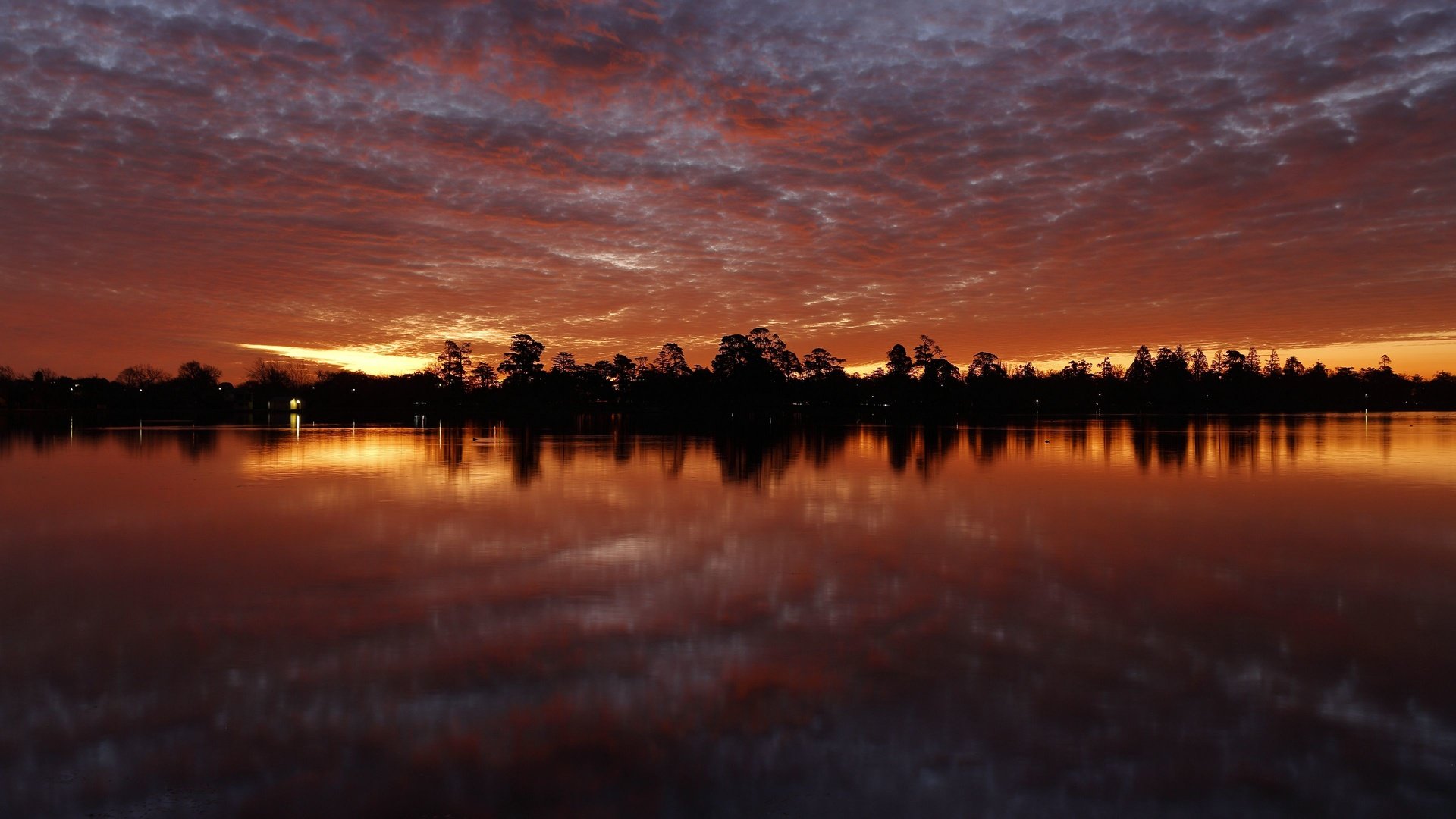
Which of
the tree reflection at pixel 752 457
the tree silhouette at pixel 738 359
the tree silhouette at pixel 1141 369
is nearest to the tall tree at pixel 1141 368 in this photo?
the tree silhouette at pixel 1141 369

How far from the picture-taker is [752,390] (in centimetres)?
13375

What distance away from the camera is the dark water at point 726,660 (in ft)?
15.9

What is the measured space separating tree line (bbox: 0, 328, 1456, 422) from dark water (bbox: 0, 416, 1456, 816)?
104 meters

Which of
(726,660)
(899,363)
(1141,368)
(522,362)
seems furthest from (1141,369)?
(726,660)

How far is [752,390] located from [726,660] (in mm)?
127026

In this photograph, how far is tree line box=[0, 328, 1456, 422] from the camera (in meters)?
137

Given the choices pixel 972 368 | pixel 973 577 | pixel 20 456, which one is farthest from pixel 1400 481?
pixel 972 368

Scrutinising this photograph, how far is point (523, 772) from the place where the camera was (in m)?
4.96

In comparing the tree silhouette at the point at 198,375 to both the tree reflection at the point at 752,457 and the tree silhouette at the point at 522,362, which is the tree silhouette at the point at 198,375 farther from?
the tree reflection at the point at 752,457

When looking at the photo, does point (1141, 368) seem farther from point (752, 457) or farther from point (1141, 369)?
point (752, 457)

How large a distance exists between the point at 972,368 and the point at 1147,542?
514 feet

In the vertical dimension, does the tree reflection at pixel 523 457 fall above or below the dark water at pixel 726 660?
above

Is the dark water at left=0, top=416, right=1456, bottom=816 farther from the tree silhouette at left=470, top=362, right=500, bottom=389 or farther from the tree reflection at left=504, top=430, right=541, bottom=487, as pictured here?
the tree silhouette at left=470, top=362, right=500, bottom=389

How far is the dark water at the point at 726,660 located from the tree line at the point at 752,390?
104 m
